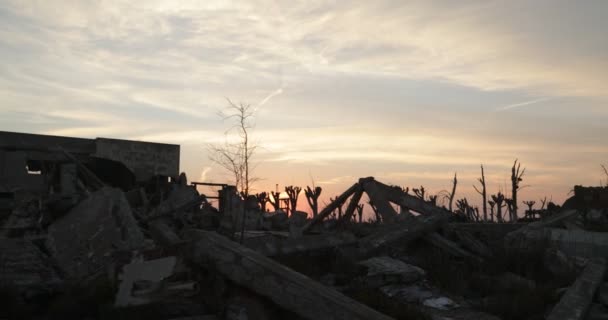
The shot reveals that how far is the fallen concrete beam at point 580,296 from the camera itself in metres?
5.33

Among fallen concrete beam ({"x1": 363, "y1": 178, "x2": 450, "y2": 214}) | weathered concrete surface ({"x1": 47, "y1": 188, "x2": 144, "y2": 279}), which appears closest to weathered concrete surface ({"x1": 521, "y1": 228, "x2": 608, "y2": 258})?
fallen concrete beam ({"x1": 363, "y1": 178, "x2": 450, "y2": 214})

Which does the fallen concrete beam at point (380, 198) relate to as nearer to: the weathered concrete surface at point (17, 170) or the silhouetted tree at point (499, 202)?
the weathered concrete surface at point (17, 170)

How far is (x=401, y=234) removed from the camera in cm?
862

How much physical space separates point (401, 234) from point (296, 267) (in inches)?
83.4

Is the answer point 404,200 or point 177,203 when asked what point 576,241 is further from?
point 177,203

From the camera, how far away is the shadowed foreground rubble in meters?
4.17

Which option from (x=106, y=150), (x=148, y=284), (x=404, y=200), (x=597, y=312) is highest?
(x=106, y=150)

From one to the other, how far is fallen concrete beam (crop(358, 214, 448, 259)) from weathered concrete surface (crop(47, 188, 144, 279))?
3366 mm

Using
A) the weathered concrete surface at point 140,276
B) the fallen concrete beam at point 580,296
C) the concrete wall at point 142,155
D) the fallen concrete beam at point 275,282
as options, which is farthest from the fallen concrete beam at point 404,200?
the concrete wall at point 142,155

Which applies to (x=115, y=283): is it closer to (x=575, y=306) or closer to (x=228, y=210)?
(x=575, y=306)

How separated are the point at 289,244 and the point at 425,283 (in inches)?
75.6

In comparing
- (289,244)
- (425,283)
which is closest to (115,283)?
(289,244)

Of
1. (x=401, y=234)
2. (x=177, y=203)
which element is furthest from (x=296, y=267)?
(x=177, y=203)

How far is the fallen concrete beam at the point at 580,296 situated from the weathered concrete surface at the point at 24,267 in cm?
546
